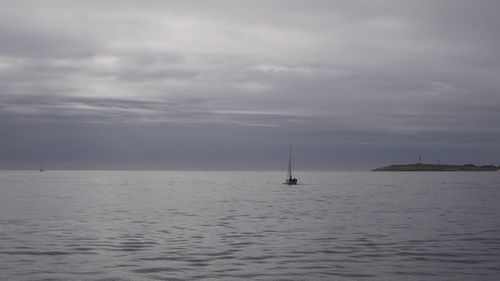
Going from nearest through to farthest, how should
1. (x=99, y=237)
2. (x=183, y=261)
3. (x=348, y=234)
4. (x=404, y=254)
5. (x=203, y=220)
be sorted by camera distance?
(x=183, y=261) → (x=404, y=254) → (x=99, y=237) → (x=348, y=234) → (x=203, y=220)

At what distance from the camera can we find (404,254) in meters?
39.0

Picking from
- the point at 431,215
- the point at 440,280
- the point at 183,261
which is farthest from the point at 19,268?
the point at 431,215

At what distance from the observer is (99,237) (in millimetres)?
46969

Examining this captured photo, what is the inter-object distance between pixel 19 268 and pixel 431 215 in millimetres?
51204

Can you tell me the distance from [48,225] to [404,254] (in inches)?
1378

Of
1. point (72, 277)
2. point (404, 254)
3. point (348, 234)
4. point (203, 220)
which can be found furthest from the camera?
point (203, 220)

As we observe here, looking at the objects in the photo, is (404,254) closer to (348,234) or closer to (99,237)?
(348,234)

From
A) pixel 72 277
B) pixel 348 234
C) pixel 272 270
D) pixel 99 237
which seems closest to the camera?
pixel 72 277

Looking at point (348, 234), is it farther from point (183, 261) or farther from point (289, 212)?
point (289, 212)

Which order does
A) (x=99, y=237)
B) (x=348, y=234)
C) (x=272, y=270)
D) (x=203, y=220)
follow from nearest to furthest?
(x=272, y=270), (x=99, y=237), (x=348, y=234), (x=203, y=220)

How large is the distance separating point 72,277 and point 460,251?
1021 inches

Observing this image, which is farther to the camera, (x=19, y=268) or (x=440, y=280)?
(x=19, y=268)

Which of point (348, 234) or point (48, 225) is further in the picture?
point (48, 225)

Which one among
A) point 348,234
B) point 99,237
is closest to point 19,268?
point 99,237
